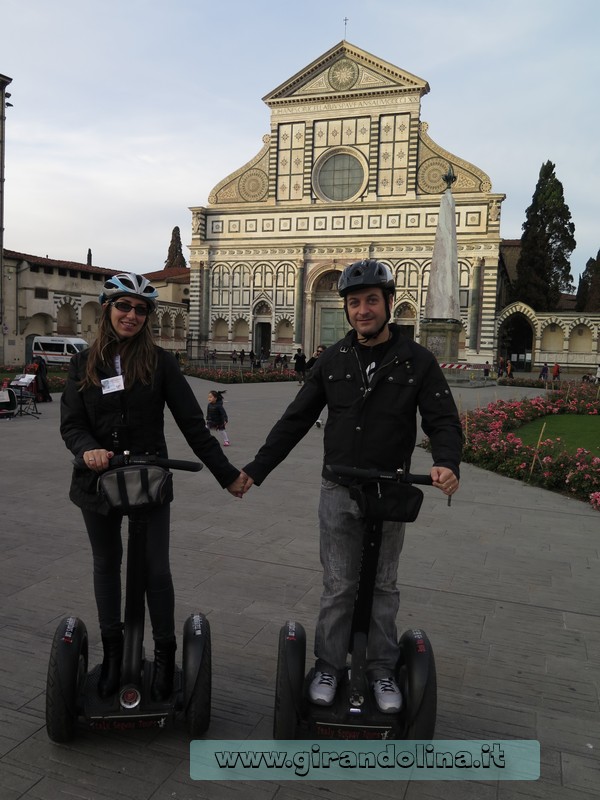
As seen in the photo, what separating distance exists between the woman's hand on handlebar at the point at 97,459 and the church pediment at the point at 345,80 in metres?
44.6

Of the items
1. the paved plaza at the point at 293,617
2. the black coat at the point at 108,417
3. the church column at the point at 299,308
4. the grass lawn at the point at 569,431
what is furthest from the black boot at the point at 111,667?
the church column at the point at 299,308

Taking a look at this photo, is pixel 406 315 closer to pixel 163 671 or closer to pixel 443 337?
pixel 443 337

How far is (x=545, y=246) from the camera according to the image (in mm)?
46000

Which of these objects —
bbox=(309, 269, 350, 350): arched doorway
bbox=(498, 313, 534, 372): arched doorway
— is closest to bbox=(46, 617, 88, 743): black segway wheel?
bbox=(309, 269, 350, 350): arched doorway

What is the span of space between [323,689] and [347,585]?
47 cm

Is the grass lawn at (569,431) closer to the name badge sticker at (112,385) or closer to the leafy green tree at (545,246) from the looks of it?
the name badge sticker at (112,385)

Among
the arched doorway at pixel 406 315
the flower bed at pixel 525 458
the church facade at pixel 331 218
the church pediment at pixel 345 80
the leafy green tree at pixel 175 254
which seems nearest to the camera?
the flower bed at pixel 525 458

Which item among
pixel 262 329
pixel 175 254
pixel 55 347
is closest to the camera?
pixel 55 347

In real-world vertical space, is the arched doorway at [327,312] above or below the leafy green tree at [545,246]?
below

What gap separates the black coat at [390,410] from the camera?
2.79 metres

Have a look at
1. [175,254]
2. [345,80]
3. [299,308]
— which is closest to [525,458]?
[299,308]

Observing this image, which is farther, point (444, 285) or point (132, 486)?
point (444, 285)

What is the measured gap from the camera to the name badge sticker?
9.14 feet

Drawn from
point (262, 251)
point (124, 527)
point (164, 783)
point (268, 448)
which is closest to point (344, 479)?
point (268, 448)
